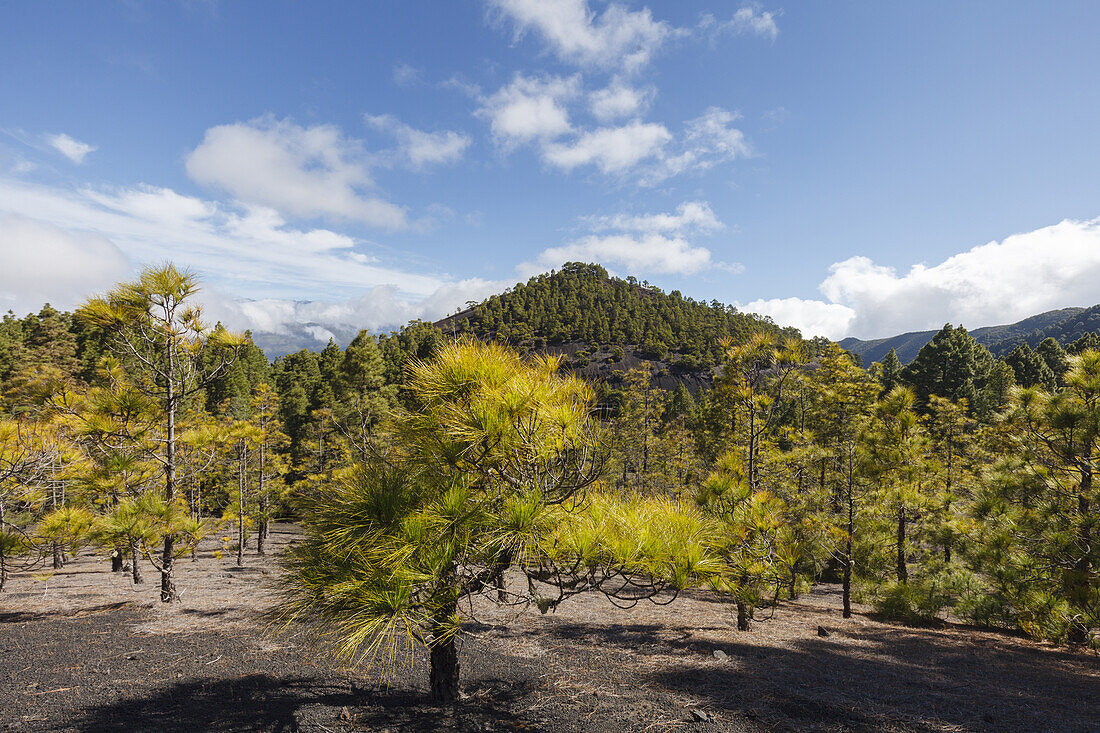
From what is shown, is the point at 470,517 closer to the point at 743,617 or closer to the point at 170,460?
the point at 170,460

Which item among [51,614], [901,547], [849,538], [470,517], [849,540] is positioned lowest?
[51,614]

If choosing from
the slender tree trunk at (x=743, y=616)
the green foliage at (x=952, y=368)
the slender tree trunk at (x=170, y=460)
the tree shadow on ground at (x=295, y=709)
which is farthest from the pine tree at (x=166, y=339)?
the green foliage at (x=952, y=368)

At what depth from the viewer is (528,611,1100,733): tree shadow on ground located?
5.16 meters

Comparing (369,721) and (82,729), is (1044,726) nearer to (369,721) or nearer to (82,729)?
(369,721)

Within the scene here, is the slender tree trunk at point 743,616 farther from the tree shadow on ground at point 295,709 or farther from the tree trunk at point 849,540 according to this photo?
the tree shadow on ground at point 295,709

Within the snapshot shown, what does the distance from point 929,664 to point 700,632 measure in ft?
12.6

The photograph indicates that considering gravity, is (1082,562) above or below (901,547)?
above

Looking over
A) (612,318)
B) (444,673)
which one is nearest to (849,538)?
(444,673)

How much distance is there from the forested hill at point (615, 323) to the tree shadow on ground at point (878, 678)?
5633cm

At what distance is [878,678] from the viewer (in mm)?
6629

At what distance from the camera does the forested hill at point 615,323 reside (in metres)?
78.7

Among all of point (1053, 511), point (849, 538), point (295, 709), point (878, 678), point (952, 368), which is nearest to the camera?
point (295, 709)

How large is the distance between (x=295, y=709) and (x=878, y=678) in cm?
814

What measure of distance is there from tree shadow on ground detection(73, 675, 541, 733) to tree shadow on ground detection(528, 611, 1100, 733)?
2.68 m
